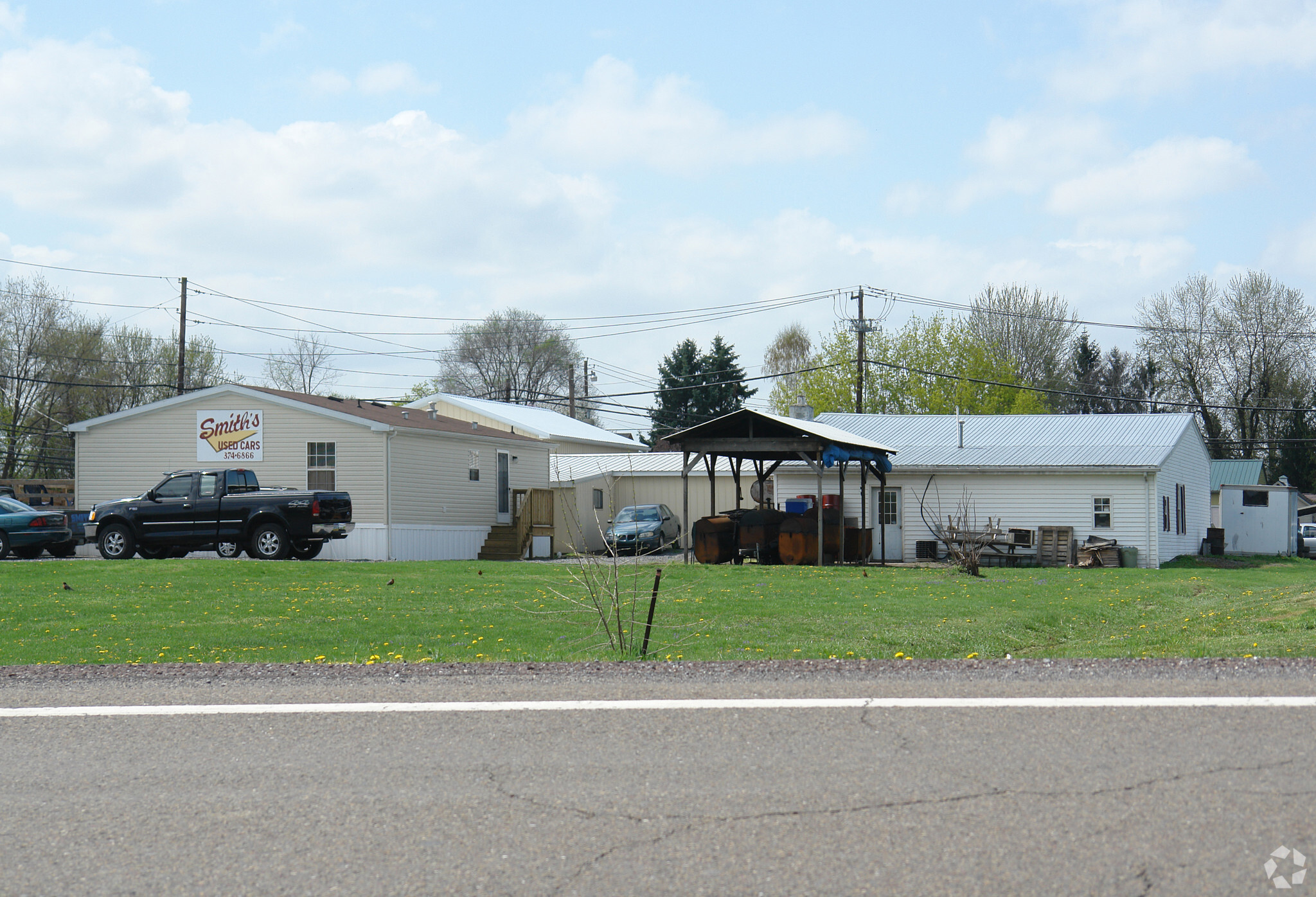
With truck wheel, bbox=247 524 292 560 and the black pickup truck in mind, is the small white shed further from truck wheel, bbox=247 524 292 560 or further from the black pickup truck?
truck wheel, bbox=247 524 292 560

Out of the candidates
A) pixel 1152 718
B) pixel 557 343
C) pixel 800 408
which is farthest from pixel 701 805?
pixel 557 343

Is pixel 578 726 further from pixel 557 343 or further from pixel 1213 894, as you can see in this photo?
pixel 557 343

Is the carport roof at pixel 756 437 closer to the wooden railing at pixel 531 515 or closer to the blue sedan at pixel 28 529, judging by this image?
the wooden railing at pixel 531 515

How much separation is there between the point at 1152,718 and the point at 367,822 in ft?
13.9

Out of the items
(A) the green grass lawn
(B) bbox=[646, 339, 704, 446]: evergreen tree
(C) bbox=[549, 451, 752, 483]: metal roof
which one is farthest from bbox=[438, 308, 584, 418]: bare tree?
(A) the green grass lawn

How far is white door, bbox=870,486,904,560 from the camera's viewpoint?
31.4 metres

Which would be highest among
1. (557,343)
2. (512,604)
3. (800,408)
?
(557,343)

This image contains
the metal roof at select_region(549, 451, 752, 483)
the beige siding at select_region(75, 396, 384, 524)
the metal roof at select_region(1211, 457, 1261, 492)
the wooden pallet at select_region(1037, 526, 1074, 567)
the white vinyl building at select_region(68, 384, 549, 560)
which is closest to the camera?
the white vinyl building at select_region(68, 384, 549, 560)

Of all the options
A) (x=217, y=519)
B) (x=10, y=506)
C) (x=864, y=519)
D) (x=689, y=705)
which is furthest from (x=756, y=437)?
(x=689, y=705)

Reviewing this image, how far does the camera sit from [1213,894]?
3.89m

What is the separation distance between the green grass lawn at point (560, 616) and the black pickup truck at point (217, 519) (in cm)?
234

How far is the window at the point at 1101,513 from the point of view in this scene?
30328mm

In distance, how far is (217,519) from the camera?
80.4 ft

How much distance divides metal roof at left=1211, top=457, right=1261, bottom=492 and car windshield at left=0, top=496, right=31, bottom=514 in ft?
128
